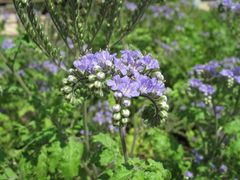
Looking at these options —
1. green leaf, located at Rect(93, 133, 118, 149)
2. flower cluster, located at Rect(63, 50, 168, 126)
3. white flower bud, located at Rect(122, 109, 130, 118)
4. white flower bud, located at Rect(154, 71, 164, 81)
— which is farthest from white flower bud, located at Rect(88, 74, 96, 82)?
green leaf, located at Rect(93, 133, 118, 149)

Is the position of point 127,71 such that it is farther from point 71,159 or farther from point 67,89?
point 71,159

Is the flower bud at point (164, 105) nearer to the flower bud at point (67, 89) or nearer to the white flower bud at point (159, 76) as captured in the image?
the white flower bud at point (159, 76)

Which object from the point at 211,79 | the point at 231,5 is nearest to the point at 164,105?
the point at 211,79

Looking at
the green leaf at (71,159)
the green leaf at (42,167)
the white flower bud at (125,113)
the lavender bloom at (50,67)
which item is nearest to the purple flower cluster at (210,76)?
the green leaf at (71,159)

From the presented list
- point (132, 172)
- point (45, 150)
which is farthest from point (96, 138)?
point (132, 172)

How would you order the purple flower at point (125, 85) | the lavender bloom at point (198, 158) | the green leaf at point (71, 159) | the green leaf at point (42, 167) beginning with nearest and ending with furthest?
the purple flower at point (125, 85) < the green leaf at point (71, 159) < the green leaf at point (42, 167) < the lavender bloom at point (198, 158)

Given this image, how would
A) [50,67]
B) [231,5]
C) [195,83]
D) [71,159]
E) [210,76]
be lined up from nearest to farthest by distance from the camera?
[71,159] < [195,83] < [210,76] < [231,5] < [50,67]

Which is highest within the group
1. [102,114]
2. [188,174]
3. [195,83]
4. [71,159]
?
[102,114]
